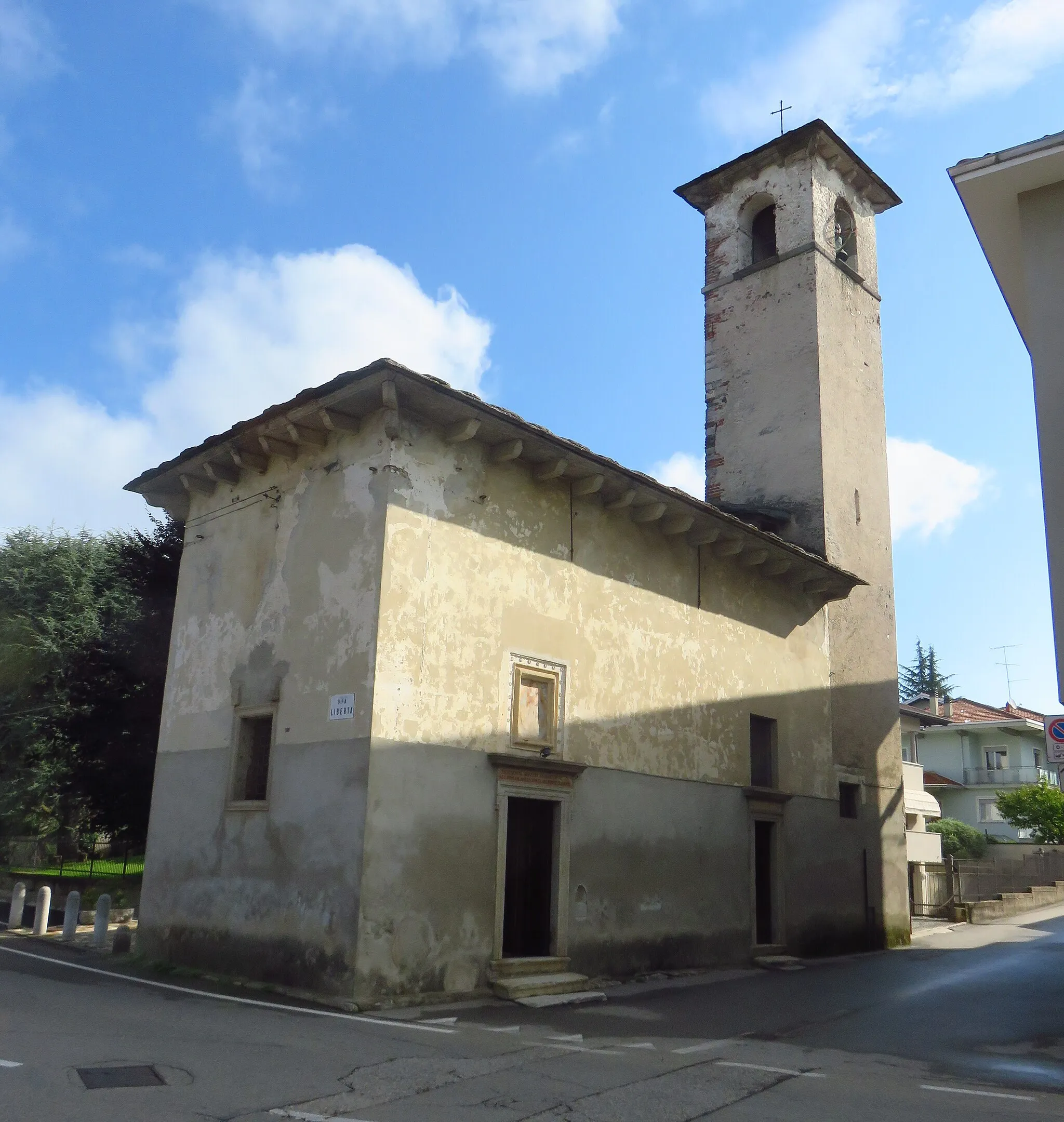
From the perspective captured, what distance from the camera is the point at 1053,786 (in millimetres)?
37156

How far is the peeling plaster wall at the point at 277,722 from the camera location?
9859 mm

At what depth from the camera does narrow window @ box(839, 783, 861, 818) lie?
1720cm

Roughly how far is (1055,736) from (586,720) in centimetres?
504

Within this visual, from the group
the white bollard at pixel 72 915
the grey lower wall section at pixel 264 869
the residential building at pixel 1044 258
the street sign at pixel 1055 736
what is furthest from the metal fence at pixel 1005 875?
the white bollard at pixel 72 915

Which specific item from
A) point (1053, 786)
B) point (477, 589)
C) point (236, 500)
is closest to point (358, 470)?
point (477, 589)

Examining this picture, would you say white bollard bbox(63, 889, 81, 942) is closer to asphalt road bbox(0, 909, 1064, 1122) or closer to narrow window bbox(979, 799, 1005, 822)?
Result: asphalt road bbox(0, 909, 1064, 1122)

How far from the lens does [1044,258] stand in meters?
9.39

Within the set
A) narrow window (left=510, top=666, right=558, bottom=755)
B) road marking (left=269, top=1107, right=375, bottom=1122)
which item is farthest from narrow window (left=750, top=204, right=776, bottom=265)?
road marking (left=269, top=1107, right=375, bottom=1122)

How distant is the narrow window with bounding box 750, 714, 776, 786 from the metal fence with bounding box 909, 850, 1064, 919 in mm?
10281

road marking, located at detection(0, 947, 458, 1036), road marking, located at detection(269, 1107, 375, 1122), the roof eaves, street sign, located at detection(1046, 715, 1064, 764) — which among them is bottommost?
road marking, located at detection(0, 947, 458, 1036)

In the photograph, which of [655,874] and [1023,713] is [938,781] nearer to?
[1023,713]

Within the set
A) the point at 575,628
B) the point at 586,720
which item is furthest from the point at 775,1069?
the point at 575,628

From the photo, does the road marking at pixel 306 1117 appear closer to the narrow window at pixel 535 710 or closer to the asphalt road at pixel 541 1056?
the asphalt road at pixel 541 1056

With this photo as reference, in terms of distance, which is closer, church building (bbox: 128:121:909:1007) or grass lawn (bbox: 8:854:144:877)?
church building (bbox: 128:121:909:1007)
